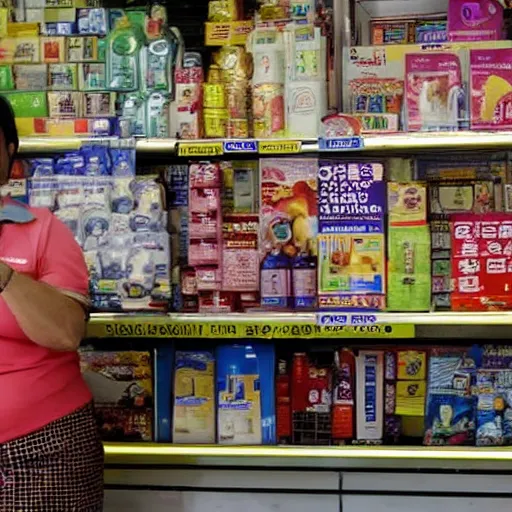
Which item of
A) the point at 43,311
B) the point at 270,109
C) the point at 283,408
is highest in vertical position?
the point at 270,109

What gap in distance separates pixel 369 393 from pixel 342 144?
799 millimetres

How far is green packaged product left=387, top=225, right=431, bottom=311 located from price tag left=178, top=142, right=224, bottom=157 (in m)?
0.59

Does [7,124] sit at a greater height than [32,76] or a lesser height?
lesser

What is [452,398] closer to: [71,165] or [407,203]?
[407,203]

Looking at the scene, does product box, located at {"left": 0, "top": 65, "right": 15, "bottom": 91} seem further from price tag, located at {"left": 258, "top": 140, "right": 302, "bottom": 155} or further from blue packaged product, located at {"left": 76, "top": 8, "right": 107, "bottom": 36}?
price tag, located at {"left": 258, "top": 140, "right": 302, "bottom": 155}

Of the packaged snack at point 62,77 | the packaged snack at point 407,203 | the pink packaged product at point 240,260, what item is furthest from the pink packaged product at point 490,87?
the packaged snack at point 62,77

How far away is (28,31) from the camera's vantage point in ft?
9.29

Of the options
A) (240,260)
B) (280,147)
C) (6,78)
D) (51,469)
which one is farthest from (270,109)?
(51,469)

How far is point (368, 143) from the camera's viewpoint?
8.68 ft

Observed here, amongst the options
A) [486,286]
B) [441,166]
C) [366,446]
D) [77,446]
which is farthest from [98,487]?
[441,166]

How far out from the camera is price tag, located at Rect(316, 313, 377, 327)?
8.64ft

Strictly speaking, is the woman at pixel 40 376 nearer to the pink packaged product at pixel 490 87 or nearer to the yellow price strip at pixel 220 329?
the yellow price strip at pixel 220 329

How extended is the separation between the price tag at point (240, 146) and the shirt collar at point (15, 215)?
0.75 meters

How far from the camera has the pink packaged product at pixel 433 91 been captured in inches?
107
